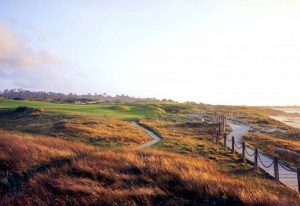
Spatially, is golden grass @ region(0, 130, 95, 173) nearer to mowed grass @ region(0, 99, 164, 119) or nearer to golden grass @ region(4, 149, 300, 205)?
golden grass @ region(4, 149, 300, 205)

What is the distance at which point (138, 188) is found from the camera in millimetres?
8219

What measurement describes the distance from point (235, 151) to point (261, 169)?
566 cm

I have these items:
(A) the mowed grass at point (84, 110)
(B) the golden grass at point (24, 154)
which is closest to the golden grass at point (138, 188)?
(B) the golden grass at point (24, 154)

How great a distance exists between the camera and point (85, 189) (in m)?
8.16

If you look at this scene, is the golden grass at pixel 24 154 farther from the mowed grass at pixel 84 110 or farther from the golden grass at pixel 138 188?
the mowed grass at pixel 84 110

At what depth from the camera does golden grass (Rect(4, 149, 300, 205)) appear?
25.0 ft

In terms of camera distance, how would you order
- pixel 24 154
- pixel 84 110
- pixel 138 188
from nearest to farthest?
pixel 138 188
pixel 24 154
pixel 84 110

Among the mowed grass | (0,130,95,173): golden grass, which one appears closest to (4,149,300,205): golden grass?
(0,130,95,173): golden grass

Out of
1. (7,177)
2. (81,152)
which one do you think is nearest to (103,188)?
(7,177)

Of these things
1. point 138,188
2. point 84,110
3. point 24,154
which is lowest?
point 138,188

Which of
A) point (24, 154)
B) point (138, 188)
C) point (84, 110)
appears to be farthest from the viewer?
point (84, 110)

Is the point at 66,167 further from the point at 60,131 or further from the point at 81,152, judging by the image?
the point at 60,131

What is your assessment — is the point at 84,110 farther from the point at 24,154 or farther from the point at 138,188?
the point at 138,188

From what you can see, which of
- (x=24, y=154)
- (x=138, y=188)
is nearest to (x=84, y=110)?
(x=24, y=154)
